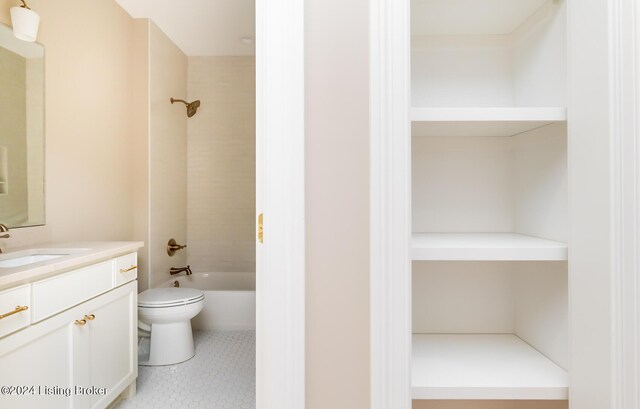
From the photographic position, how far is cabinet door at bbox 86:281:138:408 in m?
1.92

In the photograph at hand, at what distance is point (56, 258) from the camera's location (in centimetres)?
175

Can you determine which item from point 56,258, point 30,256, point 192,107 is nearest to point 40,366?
point 56,258

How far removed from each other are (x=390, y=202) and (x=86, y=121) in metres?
2.64

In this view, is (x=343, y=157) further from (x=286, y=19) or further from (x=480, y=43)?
(x=480, y=43)

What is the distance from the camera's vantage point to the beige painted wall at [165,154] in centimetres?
354

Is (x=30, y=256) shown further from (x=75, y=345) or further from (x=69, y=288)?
(x=75, y=345)

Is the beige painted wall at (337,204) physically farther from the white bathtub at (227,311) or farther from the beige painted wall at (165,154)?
the beige painted wall at (165,154)

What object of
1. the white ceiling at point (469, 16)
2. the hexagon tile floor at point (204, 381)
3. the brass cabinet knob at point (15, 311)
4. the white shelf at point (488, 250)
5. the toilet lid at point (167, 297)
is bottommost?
the hexagon tile floor at point (204, 381)

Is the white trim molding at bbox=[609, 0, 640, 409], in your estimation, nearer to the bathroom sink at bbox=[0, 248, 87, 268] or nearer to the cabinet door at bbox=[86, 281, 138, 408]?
the cabinet door at bbox=[86, 281, 138, 408]

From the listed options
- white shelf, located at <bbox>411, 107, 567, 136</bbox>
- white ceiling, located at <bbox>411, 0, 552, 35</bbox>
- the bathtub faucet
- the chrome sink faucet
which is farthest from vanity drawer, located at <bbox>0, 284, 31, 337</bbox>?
the bathtub faucet

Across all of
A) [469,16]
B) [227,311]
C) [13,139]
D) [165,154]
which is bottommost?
[227,311]

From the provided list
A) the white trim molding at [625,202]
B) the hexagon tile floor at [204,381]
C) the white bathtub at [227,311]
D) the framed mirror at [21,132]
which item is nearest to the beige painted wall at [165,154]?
the white bathtub at [227,311]

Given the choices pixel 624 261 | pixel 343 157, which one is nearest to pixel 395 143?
pixel 343 157

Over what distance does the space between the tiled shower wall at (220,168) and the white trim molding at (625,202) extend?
12.0 ft
